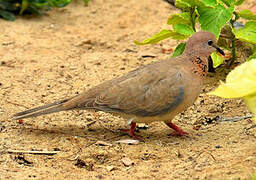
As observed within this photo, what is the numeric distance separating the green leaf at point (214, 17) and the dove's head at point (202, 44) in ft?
0.65

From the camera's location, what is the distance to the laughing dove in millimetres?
3729

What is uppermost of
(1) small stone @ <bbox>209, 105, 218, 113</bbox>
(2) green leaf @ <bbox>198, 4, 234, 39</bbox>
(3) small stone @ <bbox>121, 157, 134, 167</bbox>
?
(2) green leaf @ <bbox>198, 4, 234, 39</bbox>

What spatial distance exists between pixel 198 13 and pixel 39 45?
2.31 m

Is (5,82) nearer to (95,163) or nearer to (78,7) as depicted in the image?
(95,163)

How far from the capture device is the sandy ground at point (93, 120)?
3.35 meters

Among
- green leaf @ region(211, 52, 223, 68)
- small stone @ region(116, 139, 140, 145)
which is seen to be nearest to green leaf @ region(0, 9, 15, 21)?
green leaf @ region(211, 52, 223, 68)

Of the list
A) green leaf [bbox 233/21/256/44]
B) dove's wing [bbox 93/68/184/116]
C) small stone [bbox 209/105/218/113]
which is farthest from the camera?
small stone [bbox 209/105/218/113]

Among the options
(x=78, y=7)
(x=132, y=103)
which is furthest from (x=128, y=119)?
(x=78, y=7)

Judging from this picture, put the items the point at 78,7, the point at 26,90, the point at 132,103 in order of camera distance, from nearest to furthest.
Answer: the point at 132,103
the point at 26,90
the point at 78,7

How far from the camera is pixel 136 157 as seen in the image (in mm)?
3609

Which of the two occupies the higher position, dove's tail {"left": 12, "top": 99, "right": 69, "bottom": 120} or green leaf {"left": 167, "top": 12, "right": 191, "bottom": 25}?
green leaf {"left": 167, "top": 12, "right": 191, "bottom": 25}

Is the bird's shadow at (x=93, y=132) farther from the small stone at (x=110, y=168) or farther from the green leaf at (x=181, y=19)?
the green leaf at (x=181, y=19)

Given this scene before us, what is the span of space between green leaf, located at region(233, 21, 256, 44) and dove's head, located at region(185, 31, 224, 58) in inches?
14.7

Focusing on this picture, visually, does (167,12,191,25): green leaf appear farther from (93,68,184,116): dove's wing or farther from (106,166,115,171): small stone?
(106,166,115,171): small stone
